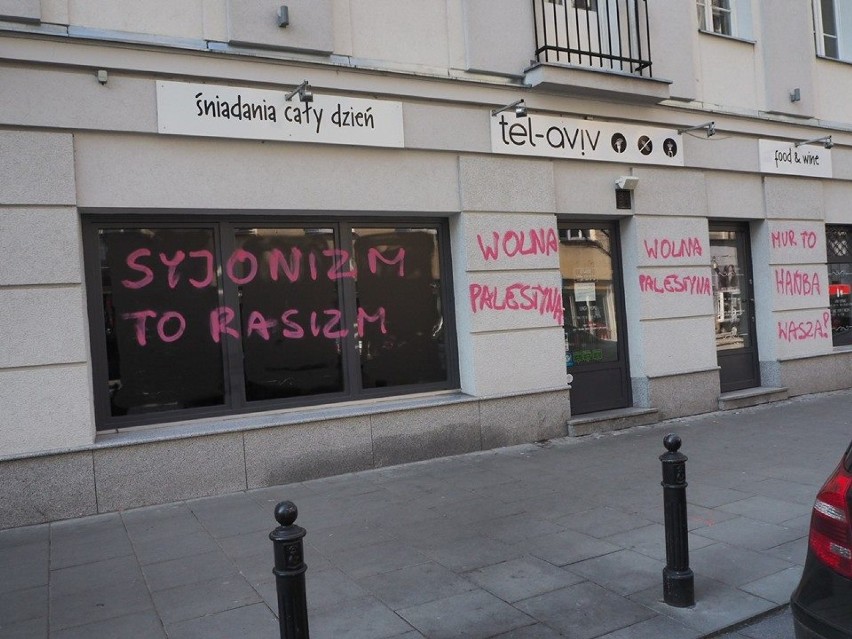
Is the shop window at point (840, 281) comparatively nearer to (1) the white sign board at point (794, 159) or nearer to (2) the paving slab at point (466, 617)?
(1) the white sign board at point (794, 159)

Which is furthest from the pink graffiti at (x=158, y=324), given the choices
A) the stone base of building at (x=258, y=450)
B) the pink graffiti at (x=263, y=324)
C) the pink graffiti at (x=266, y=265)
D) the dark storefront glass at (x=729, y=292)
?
the dark storefront glass at (x=729, y=292)

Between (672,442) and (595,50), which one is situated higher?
(595,50)

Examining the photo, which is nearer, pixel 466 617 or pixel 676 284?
pixel 466 617

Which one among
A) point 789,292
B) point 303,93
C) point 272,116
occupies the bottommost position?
point 789,292

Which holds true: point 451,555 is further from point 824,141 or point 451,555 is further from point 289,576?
point 824,141

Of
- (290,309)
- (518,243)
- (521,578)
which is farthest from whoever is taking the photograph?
(518,243)

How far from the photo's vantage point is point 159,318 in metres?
6.91

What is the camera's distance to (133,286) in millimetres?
6805

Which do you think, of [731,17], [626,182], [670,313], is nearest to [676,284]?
[670,313]

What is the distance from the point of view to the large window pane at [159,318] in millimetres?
6746

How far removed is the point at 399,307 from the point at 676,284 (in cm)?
402

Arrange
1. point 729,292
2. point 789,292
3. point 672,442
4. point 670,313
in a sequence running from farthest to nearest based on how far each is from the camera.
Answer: point 789,292 < point 729,292 < point 670,313 < point 672,442

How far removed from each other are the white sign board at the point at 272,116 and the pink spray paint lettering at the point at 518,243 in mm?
1531

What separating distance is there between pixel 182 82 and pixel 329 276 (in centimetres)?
235
